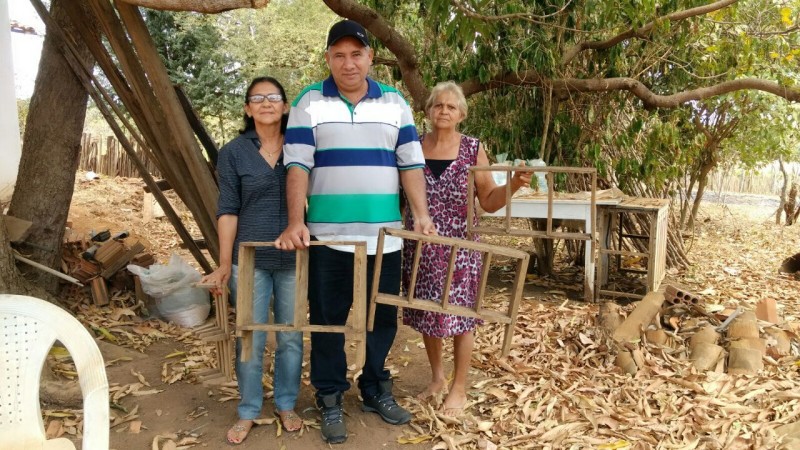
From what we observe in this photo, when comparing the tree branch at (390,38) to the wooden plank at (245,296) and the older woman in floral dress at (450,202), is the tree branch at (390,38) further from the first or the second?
the wooden plank at (245,296)

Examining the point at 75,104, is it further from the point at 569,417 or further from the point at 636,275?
the point at 636,275

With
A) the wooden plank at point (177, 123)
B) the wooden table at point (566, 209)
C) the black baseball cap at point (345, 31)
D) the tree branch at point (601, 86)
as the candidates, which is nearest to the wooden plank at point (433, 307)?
the black baseball cap at point (345, 31)

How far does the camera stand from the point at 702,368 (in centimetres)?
384

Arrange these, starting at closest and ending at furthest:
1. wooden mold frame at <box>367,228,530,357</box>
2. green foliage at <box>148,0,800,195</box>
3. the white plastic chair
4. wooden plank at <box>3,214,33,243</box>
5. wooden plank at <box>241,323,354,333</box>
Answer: the white plastic chair < wooden mold frame at <box>367,228,530,357</box> < wooden plank at <box>241,323,354,333</box> < wooden plank at <box>3,214,33,243</box> < green foliage at <box>148,0,800,195</box>

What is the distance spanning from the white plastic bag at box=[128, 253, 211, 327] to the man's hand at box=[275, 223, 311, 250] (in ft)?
7.40

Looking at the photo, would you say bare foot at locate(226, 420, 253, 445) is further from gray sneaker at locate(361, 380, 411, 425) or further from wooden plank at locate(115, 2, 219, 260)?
wooden plank at locate(115, 2, 219, 260)

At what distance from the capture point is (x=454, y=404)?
3.19m

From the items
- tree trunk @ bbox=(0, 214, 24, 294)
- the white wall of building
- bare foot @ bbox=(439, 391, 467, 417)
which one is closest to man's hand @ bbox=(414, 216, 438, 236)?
bare foot @ bbox=(439, 391, 467, 417)

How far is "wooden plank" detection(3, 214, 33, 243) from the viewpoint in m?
3.99

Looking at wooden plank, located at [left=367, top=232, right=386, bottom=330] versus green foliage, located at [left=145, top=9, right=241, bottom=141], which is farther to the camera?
green foliage, located at [left=145, top=9, right=241, bottom=141]

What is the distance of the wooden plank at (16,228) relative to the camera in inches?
157

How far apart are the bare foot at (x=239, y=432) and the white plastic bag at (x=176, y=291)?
183cm

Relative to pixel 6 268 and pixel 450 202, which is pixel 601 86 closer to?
pixel 450 202

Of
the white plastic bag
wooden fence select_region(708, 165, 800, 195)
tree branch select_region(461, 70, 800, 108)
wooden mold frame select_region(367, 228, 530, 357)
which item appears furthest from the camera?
wooden fence select_region(708, 165, 800, 195)
